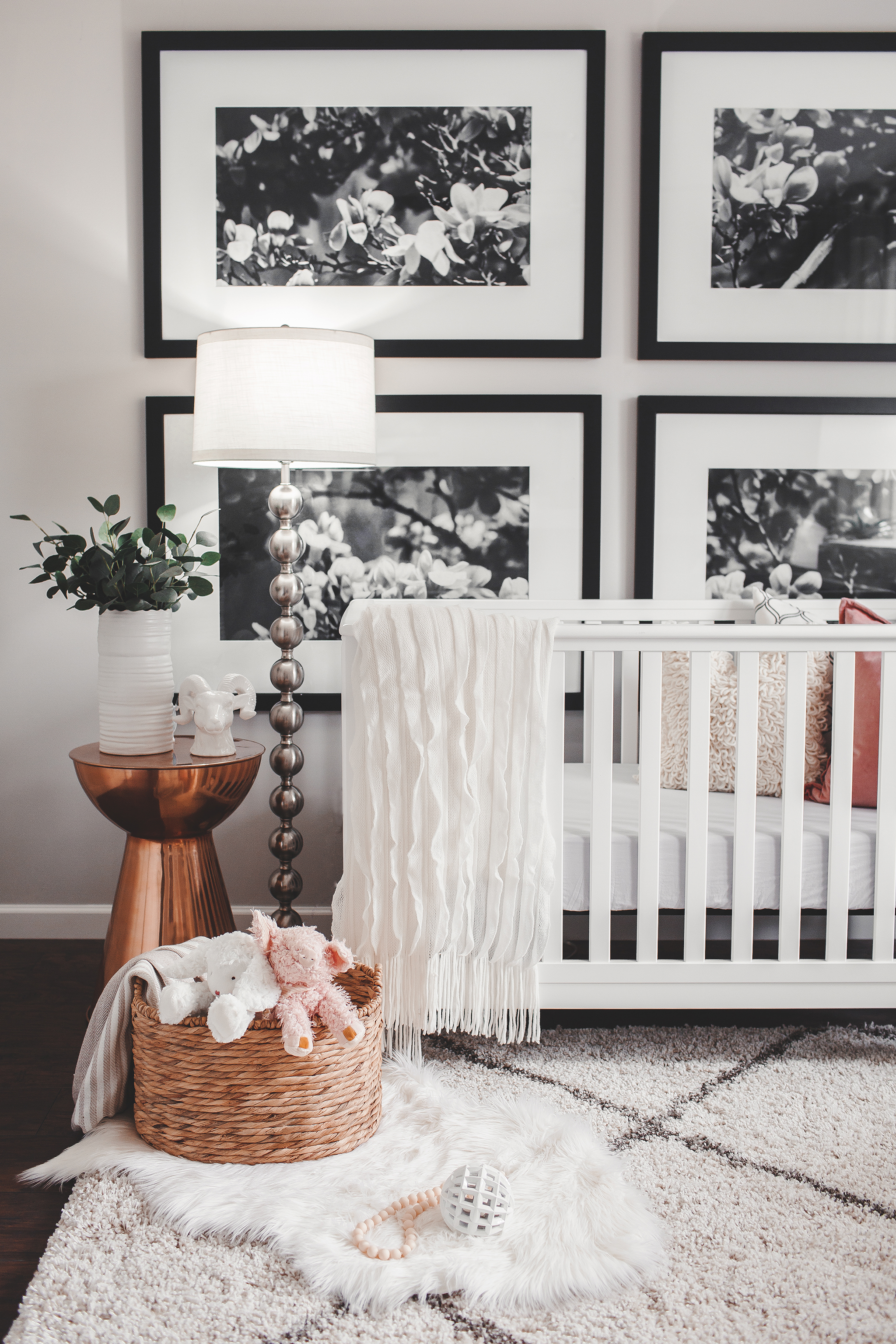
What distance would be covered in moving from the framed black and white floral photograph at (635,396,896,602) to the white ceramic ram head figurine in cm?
91

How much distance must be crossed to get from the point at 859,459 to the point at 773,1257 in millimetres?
1609

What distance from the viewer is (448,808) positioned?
58.2 inches

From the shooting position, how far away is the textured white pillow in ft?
5.84

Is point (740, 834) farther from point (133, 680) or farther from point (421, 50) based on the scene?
point (421, 50)

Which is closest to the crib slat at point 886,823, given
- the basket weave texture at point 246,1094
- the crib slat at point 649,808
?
the crib slat at point 649,808

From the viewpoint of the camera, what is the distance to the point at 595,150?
6.79ft

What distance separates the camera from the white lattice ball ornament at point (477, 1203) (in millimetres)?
1140

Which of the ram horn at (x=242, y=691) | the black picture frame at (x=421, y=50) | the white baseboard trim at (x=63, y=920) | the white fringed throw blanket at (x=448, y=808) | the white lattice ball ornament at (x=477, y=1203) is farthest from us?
the white baseboard trim at (x=63, y=920)

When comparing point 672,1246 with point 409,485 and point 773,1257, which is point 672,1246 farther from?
→ point 409,485

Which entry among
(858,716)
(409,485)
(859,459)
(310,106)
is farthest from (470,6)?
(858,716)

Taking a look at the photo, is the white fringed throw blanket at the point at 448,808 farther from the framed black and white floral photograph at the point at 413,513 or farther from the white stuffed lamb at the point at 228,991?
the framed black and white floral photograph at the point at 413,513

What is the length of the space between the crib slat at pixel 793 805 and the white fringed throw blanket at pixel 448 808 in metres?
0.37

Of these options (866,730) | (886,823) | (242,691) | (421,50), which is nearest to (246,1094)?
(242,691)

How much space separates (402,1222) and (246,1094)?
0.26m
